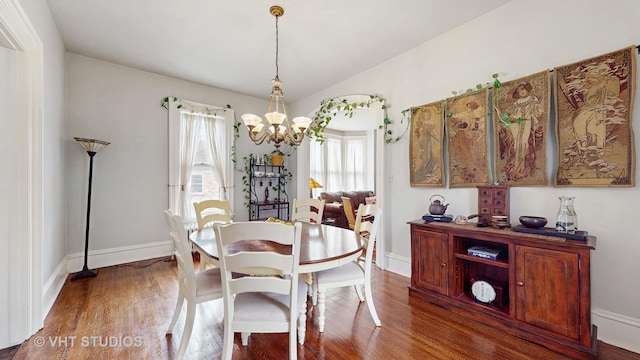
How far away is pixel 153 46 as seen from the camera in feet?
10.4

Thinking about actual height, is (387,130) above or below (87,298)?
above

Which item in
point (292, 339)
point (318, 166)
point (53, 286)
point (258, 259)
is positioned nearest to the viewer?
point (258, 259)

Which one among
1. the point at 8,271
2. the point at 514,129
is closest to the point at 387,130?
the point at 514,129

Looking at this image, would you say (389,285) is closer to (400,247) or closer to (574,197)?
(400,247)

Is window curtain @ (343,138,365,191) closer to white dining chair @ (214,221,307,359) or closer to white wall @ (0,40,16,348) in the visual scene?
white dining chair @ (214,221,307,359)

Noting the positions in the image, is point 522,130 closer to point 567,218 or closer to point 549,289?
point 567,218

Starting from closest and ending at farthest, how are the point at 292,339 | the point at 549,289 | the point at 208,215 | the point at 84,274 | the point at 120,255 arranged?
the point at 292,339 < the point at 549,289 < the point at 208,215 < the point at 84,274 < the point at 120,255

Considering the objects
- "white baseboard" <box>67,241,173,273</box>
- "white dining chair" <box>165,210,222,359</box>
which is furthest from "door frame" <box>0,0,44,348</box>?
"white baseboard" <box>67,241,173,273</box>

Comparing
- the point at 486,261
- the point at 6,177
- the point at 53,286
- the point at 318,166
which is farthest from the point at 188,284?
the point at 318,166

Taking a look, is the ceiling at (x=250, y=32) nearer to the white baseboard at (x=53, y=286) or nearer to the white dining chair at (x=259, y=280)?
the white dining chair at (x=259, y=280)

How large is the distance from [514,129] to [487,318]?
1654mm

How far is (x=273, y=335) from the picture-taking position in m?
2.00

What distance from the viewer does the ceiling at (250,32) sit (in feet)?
8.03

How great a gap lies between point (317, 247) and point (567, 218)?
72.3 inches
